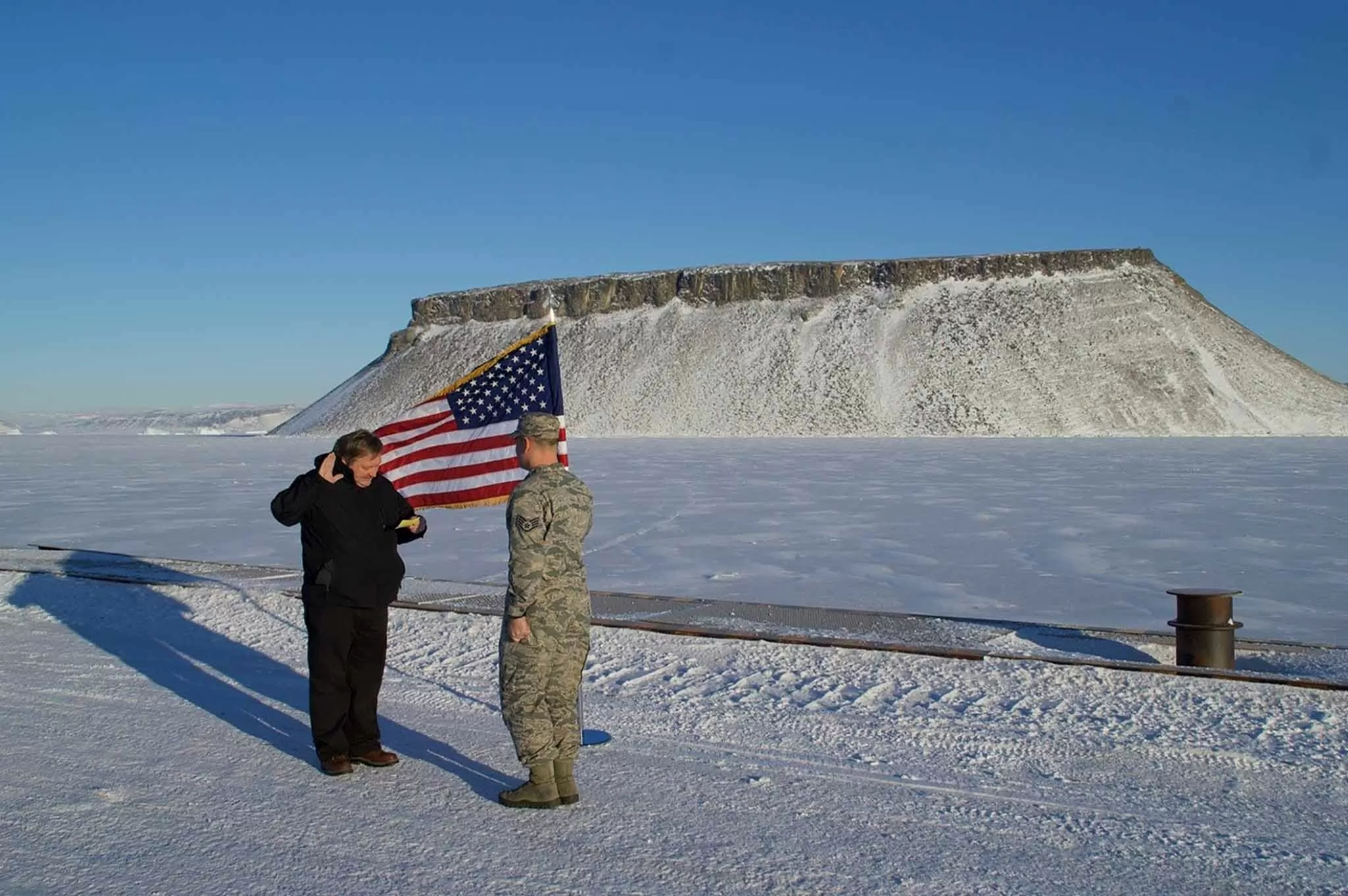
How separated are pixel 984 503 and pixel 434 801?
17.0m

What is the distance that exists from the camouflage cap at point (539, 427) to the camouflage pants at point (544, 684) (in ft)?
2.60

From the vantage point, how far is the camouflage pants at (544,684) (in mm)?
4934

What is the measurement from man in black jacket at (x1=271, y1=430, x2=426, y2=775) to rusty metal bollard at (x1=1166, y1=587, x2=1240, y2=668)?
5.31m

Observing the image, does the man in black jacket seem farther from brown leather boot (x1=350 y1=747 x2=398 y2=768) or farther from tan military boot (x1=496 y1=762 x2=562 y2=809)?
tan military boot (x1=496 y1=762 x2=562 y2=809)

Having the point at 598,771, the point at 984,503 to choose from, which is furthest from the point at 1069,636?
the point at 984,503

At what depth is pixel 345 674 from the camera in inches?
225

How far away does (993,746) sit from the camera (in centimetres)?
605

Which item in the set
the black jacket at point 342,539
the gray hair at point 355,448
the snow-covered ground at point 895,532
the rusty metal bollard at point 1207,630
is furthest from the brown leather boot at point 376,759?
the snow-covered ground at point 895,532

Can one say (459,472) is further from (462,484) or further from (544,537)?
(544,537)

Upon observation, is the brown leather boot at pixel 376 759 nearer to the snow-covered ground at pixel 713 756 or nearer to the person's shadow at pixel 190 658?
the snow-covered ground at pixel 713 756

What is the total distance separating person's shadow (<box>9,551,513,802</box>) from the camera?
241 inches

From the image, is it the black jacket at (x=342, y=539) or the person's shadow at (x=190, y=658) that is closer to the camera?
the black jacket at (x=342, y=539)

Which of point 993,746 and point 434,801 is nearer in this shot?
point 434,801

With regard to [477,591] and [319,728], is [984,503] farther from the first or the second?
[319,728]
